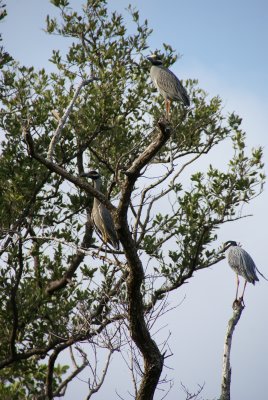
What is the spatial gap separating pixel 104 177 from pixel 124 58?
215cm

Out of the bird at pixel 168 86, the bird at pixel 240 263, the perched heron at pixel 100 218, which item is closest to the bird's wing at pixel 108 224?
the perched heron at pixel 100 218

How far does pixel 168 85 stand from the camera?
10.8 metres

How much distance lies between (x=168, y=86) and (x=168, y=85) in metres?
0.02

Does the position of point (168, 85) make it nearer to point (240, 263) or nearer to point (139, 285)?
point (240, 263)

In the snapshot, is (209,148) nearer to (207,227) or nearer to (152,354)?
(207,227)

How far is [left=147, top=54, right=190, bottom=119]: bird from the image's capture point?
10.8 m

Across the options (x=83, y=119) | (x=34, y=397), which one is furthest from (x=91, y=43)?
(x=34, y=397)

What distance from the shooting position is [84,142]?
10992 mm

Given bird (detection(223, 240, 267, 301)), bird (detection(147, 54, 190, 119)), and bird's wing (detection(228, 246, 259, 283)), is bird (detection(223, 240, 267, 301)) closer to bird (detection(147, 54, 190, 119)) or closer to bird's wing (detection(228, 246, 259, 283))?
bird's wing (detection(228, 246, 259, 283))

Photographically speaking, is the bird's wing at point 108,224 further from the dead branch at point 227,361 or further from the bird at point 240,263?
the dead branch at point 227,361

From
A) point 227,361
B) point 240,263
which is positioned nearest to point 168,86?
point 240,263

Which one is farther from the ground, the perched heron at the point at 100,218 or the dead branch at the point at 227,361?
the perched heron at the point at 100,218

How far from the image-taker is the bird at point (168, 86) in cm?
1079

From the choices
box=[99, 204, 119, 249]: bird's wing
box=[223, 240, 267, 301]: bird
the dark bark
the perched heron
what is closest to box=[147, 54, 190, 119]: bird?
the perched heron
